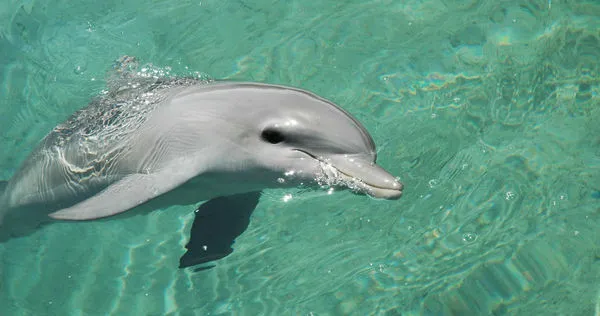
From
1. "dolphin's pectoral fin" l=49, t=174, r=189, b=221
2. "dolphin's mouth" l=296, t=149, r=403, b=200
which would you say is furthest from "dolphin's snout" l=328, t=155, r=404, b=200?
"dolphin's pectoral fin" l=49, t=174, r=189, b=221

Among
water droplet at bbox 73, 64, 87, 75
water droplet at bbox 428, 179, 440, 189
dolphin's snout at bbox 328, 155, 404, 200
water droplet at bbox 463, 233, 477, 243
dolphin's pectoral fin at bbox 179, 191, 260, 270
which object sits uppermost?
dolphin's snout at bbox 328, 155, 404, 200

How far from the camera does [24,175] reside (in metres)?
5.52

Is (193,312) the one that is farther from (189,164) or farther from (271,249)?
(189,164)

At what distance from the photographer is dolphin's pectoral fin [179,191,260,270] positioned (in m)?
5.13

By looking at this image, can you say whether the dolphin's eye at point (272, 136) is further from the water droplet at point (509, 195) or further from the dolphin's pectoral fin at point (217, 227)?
the water droplet at point (509, 195)

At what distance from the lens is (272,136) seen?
398 cm

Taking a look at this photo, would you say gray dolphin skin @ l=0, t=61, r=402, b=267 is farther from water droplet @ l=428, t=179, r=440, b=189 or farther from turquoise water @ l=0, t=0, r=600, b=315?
water droplet @ l=428, t=179, r=440, b=189

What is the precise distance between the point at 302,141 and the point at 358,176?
492mm

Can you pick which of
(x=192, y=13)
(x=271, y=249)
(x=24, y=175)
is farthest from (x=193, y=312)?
(x=192, y=13)

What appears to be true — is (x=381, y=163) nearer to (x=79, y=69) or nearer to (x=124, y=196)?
(x=124, y=196)

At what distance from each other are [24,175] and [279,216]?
257cm

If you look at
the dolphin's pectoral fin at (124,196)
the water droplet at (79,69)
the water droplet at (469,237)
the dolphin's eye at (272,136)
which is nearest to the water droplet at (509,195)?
the water droplet at (469,237)

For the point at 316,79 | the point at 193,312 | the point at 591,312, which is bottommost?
the point at 591,312

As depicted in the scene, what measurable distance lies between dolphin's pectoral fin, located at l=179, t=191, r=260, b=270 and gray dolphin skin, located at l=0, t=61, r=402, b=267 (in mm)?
15
